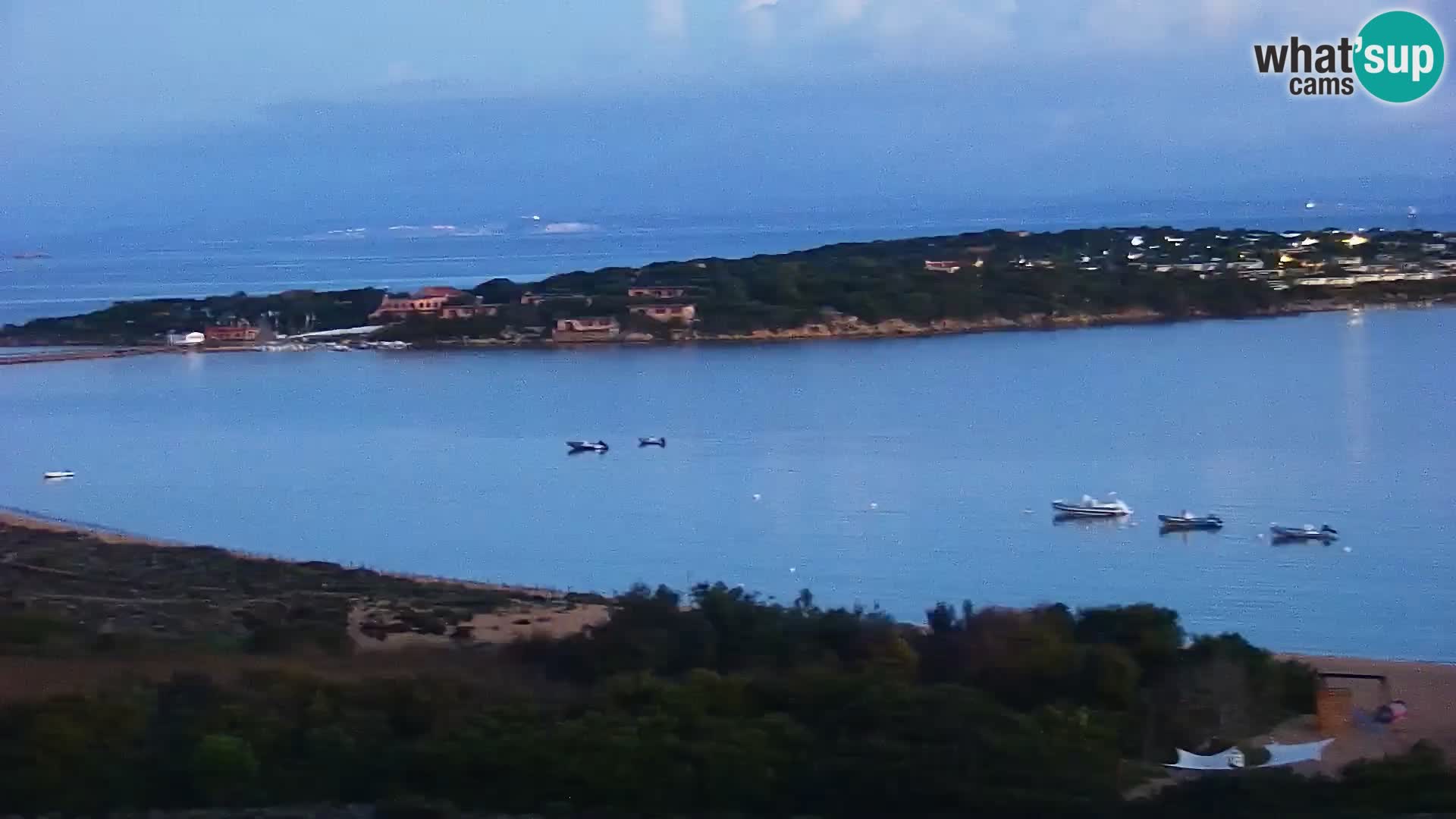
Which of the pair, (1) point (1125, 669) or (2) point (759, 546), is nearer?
(1) point (1125, 669)

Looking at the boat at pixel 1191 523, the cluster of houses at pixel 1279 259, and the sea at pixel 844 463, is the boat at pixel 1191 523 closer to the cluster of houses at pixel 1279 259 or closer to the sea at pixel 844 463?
the sea at pixel 844 463

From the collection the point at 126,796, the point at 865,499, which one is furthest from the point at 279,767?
the point at 865,499

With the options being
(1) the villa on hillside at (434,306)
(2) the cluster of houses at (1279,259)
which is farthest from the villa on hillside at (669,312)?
(2) the cluster of houses at (1279,259)

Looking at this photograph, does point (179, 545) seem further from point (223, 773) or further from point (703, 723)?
point (703, 723)

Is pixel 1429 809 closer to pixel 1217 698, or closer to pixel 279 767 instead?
pixel 1217 698

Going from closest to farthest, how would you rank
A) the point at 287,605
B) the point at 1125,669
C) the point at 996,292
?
the point at 1125,669, the point at 287,605, the point at 996,292

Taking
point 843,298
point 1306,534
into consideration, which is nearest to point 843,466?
point 1306,534
